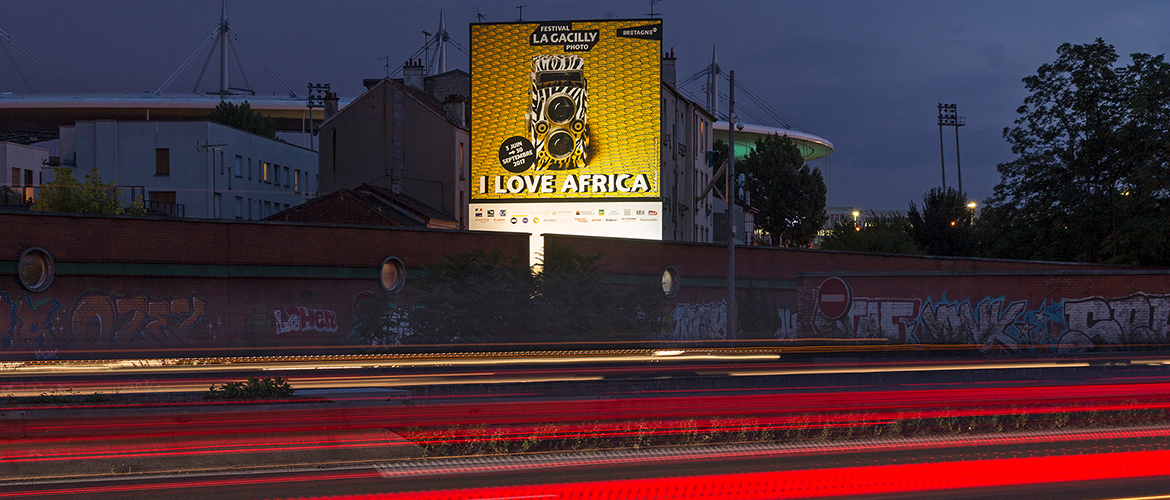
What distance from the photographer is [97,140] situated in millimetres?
68688

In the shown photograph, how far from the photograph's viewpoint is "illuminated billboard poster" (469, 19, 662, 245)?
139ft

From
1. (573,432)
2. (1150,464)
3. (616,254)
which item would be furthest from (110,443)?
(616,254)

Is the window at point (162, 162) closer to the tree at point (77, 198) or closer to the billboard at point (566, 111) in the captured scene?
the tree at point (77, 198)

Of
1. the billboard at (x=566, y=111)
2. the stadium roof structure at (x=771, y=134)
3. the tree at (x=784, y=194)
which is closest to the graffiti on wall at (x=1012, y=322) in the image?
the billboard at (x=566, y=111)

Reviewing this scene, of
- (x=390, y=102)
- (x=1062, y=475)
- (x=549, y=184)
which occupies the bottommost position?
(x=1062, y=475)

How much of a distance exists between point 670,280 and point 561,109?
1000 cm

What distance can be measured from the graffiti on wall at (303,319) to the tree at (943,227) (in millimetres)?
46823

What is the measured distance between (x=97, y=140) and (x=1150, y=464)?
7046 centimetres

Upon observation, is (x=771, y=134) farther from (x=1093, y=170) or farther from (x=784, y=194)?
(x=1093, y=170)

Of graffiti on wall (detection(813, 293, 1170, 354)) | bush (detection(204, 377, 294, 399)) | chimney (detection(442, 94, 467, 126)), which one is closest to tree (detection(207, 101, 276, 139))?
chimney (detection(442, 94, 467, 126))

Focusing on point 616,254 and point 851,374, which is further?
A: point 616,254

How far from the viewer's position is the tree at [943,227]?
66250 mm

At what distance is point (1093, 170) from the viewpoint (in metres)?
48.7

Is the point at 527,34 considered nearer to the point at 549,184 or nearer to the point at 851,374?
the point at 549,184
